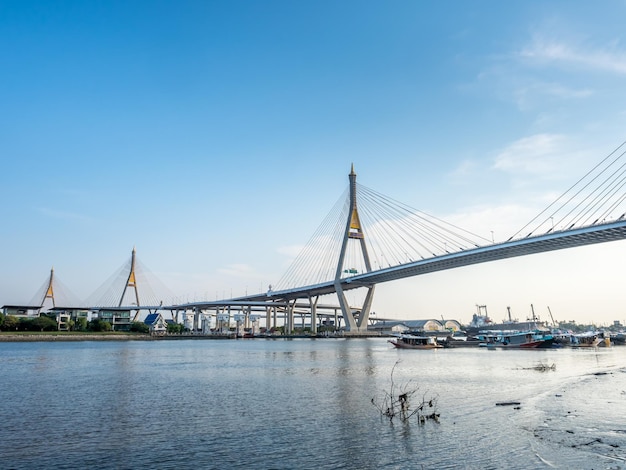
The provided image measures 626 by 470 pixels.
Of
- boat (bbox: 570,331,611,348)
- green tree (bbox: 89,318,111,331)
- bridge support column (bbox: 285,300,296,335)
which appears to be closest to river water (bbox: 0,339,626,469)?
boat (bbox: 570,331,611,348)

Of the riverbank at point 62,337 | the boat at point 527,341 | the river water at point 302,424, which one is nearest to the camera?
the river water at point 302,424

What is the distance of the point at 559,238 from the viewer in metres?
54.5

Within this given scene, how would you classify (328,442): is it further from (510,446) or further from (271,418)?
(510,446)

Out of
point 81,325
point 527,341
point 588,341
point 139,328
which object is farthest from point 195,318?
point 588,341

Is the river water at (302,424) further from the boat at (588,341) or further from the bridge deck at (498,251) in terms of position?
the boat at (588,341)

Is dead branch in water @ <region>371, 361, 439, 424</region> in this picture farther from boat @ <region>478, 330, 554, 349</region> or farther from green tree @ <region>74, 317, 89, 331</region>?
green tree @ <region>74, 317, 89, 331</region>

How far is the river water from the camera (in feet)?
39.8

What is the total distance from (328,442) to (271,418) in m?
3.94

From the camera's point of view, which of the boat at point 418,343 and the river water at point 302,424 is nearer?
the river water at point 302,424

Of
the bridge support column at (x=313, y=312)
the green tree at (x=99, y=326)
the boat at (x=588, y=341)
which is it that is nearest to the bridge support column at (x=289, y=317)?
the bridge support column at (x=313, y=312)

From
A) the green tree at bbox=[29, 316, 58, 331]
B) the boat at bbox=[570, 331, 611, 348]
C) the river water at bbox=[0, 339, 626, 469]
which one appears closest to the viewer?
the river water at bbox=[0, 339, 626, 469]

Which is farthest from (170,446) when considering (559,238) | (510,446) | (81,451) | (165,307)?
(165,307)

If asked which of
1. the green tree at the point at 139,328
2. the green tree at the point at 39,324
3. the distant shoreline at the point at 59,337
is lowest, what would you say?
the distant shoreline at the point at 59,337

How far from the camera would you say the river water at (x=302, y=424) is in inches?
477
